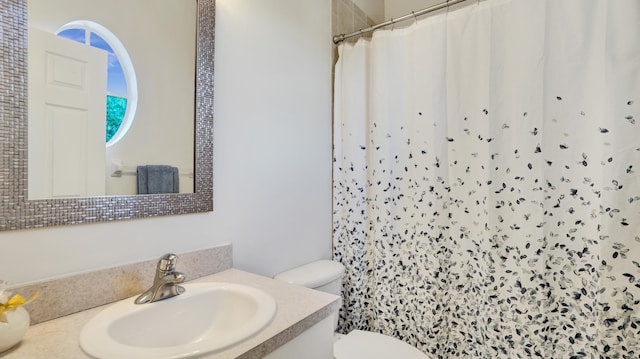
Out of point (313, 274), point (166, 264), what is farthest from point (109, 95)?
point (313, 274)


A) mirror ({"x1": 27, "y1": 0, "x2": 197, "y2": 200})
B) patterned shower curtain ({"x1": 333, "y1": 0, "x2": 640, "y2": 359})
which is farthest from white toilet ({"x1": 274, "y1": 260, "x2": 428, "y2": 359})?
mirror ({"x1": 27, "y1": 0, "x2": 197, "y2": 200})

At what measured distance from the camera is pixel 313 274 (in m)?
1.55

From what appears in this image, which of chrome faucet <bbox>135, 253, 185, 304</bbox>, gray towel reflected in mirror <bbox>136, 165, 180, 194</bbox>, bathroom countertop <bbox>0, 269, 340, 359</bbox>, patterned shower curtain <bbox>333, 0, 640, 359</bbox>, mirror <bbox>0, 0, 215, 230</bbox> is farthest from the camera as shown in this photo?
patterned shower curtain <bbox>333, 0, 640, 359</bbox>

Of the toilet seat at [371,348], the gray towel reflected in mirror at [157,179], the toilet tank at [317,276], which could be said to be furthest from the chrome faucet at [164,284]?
the toilet seat at [371,348]

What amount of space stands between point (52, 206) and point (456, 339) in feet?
5.55

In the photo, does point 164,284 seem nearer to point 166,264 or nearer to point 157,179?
point 166,264

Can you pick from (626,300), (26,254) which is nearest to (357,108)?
(626,300)

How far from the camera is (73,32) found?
0.88 meters

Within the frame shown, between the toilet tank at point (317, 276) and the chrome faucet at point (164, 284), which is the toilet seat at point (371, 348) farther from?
the chrome faucet at point (164, 284)

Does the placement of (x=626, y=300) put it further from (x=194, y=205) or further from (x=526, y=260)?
(x=194, y=205)

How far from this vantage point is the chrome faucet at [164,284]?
0.92 metres

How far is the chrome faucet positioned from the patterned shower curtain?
1.07 m

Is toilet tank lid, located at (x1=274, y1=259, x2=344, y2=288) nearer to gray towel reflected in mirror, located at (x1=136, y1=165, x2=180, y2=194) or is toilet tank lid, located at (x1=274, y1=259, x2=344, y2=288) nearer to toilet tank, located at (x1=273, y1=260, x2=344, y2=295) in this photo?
toilet tank, located at (x1=273, y1=260, x2=344, y2=295)

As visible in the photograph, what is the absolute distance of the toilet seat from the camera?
4.38 feet
